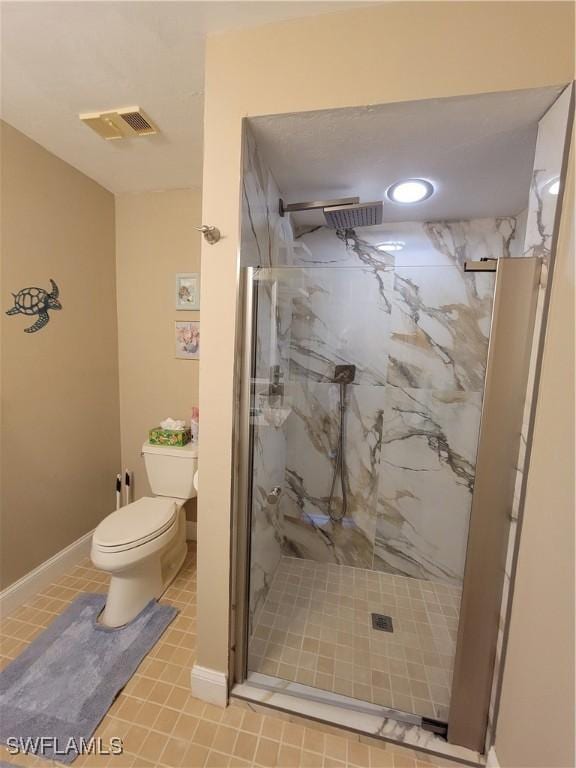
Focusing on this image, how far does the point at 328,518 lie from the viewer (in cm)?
207

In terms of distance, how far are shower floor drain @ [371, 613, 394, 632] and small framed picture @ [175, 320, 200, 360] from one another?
1.82 m

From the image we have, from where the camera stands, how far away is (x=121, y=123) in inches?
59.3

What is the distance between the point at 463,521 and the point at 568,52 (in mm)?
1535

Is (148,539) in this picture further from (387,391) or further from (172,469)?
(387,391)

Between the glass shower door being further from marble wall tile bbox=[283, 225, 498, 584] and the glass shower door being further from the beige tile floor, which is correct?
the beige tile floor

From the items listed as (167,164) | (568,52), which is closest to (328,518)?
(568,52)

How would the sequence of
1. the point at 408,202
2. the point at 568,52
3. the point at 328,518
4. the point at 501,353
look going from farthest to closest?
1. the point at 328,518
2. the point at 408,202
3. the point at 501,353
4. the point at 568,52

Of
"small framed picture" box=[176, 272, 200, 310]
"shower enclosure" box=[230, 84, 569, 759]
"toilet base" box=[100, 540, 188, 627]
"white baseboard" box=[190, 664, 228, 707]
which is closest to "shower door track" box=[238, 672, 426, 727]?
"shower enclosure" box=[230, 84, 569, 759]

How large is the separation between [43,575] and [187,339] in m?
1.60

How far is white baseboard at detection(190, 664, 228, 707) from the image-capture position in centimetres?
124

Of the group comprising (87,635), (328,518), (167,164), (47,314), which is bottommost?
(87,635)

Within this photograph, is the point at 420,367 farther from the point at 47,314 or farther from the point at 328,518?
the point at 47,314

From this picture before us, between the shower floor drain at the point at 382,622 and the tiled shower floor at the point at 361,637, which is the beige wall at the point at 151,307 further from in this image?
the shower floor drain at the point at 382,622

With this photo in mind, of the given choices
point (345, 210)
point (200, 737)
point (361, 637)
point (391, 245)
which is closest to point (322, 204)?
point (345, 210)
